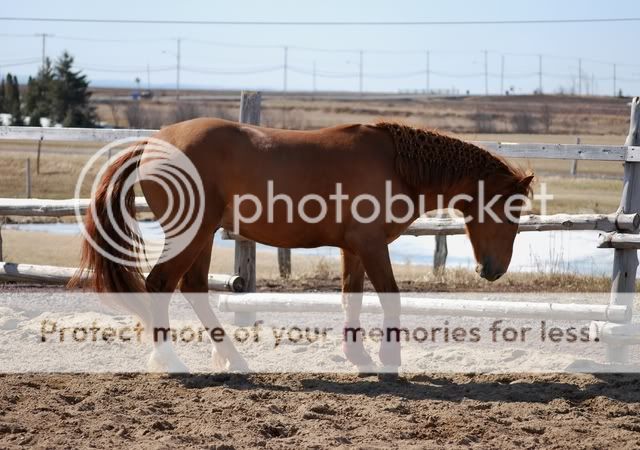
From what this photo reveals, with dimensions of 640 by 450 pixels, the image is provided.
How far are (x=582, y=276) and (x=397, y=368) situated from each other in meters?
4.38

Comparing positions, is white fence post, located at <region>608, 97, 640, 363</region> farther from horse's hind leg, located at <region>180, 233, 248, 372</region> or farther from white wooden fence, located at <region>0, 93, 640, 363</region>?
horse's hind leg, located at <region>180, 233, 248, 372</region>

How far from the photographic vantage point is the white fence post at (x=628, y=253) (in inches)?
253

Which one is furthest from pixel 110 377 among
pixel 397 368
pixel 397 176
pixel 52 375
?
pixel 397 176

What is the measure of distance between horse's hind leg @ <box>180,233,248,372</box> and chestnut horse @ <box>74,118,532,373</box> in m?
0.02

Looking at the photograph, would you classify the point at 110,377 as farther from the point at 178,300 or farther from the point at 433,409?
the point at 178,300

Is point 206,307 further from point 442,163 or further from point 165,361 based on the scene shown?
point 442,163

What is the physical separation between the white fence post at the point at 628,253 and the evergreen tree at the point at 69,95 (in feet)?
119

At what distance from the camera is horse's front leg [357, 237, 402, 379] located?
19.0 feet

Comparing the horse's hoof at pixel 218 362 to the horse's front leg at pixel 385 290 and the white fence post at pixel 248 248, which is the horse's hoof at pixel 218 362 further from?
the white fence post at pixel 248 248

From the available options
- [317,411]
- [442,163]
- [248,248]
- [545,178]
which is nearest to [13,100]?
[545,178]

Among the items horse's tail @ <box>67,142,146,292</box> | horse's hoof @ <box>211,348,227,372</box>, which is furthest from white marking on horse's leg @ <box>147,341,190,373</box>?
horse's tail @ <box>67,142,146,292</box>


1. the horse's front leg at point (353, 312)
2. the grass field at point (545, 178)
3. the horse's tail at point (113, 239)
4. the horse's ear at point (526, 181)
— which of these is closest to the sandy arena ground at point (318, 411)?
the horse's front leg at point (353, 312)

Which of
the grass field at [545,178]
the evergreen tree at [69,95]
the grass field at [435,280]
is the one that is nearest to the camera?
the grass field at [435,280]

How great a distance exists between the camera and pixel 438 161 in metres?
5.99
